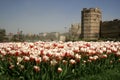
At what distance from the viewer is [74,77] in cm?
543

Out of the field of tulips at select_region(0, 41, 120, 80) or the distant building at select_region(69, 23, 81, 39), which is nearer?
the field of tulips at select_region(0, 41, 120, 80)

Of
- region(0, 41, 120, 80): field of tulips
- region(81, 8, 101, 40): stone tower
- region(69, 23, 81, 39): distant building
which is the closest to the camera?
region(0, 41, 120, 80): field of tulips

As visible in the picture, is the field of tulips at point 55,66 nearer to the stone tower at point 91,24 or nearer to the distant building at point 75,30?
the stone tower at point 91,24

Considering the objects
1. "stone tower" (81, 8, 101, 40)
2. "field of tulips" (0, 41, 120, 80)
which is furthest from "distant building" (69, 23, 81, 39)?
"field of tulips" (0, 41, 120, 80)

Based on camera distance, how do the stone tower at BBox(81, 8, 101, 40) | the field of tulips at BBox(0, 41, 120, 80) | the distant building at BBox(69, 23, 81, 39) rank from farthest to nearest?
the distant building at BBox(69, 23, 81, 39), the stone tower at BBox(81, 8, 101, 40), the field of tulips at BBox(0, 41, 120, 80)

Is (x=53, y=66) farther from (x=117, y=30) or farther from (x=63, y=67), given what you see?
(x=117, y=30)

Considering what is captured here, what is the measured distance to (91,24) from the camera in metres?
41.0

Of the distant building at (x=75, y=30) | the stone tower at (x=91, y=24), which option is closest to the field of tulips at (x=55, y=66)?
the stone tower at (x=91, y=24)

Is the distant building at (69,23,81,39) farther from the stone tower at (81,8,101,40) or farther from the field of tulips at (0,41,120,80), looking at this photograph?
the field of tulips at (0,41,120,80)

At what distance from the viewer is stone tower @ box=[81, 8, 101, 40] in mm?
41000

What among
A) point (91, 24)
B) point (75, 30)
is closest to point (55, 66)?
point (91, 24)

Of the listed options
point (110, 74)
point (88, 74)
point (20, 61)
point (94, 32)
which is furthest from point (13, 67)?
point (94, 32)

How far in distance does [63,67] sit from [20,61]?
1.02 meters

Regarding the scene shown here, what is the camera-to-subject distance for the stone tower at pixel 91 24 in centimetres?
4100
